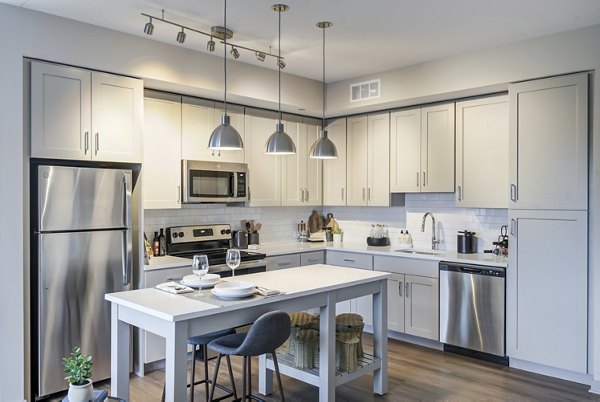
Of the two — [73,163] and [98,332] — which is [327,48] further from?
[98,332]

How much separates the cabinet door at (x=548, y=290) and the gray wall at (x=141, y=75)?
11cm

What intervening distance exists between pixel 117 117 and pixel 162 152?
0.64m

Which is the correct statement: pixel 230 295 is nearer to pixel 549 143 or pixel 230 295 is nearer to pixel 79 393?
pixel 79 393

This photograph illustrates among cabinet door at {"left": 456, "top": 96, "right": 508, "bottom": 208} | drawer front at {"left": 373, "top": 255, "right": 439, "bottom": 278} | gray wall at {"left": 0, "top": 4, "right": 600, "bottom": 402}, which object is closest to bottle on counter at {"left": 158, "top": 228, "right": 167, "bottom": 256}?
gray wall at {"left": 0, "top": 4, "right": 600, "bottom": 402}

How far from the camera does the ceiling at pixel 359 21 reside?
3260 mm

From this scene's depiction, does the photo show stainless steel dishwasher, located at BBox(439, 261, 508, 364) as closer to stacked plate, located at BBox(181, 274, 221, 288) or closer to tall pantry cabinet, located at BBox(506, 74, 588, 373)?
tall pantry cabinet, located at BBox(506, 74, 588, 373)

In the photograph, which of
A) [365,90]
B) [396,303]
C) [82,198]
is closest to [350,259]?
[396,303]

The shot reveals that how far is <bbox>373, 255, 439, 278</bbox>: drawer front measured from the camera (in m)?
4.61

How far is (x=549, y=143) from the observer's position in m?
3.95

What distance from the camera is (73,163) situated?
12.2ft

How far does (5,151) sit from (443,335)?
391 cm

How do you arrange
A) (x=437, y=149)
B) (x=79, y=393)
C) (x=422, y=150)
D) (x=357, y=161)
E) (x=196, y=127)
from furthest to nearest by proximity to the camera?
1. (x=357, y=161)
2. (x=422, y=150)
3. (x=437, y=149)
4. (x=196, y=127)
5. (x=79, y=393)

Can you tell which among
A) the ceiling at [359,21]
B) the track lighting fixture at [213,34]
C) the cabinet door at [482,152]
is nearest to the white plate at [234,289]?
the track lighting fixture at [213,34]

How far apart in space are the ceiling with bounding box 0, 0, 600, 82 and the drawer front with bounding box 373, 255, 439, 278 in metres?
1.96
